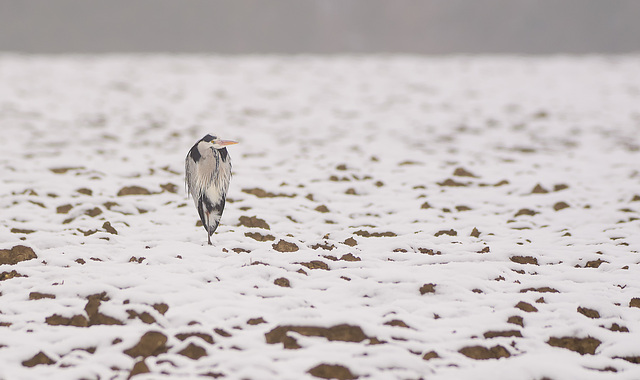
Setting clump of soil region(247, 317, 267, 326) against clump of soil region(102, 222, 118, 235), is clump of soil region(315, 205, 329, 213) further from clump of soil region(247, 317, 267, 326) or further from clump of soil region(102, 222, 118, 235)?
clump of soil region(247, 317, 267, 326)

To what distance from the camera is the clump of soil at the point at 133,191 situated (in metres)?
6.84

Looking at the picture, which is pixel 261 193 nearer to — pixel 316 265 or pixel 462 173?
pixel 316 265

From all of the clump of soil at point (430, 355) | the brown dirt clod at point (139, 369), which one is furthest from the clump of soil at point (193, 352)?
the clump of soil at point (430, 355)

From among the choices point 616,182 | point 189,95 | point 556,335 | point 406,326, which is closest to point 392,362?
point 406,326

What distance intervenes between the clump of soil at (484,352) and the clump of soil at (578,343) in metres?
0.38

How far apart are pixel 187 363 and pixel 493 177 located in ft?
20.2

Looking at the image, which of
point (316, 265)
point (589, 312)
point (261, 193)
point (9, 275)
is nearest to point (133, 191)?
point (261, 193)

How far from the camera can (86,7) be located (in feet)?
71.1

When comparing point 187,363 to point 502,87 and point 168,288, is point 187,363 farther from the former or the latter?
point 502,87

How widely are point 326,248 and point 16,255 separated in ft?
9.38

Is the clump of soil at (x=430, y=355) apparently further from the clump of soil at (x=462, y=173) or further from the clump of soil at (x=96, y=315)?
the clump of soil at (x=462, y=173)

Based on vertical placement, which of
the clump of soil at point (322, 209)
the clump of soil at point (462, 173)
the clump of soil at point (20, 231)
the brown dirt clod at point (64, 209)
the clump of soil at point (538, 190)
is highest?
the clump of soil at point (462, 173)

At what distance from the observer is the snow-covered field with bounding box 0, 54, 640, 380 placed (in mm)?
3375

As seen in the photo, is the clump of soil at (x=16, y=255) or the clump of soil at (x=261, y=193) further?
the clump of soil at (x=261, y=193)
